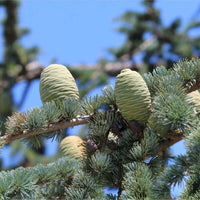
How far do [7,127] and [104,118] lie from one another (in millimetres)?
209

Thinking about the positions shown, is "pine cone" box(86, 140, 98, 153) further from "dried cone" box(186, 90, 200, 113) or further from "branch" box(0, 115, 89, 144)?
"dried cone" box(186, 90, 200, 113)

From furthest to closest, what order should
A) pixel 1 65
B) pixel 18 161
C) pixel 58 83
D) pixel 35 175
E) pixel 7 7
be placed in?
pixel 1 65 < pixel 7 7 < pixel 18 161 < pixel 58 83 < pixel 35 175

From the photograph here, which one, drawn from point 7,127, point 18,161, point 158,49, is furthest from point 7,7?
point 7,127

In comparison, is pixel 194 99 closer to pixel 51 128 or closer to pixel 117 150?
pixel 117 150

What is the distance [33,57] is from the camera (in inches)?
183

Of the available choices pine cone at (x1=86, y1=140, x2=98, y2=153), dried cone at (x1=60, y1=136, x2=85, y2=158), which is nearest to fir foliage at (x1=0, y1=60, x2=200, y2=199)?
pine cone at (x1=86, y1=140, x2=98, y2=153)

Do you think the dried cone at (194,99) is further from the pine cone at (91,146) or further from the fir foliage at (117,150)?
the pine cone at (91,146)

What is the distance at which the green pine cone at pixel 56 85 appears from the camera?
2.77ft

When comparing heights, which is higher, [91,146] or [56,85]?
[56,85]

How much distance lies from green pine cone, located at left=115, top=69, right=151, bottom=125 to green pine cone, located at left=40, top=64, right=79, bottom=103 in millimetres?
123

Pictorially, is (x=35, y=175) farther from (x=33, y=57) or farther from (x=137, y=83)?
(x=33, y=57)

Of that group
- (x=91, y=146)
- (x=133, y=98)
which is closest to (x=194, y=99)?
(x=133, y=98)

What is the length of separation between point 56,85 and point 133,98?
0.19 metres

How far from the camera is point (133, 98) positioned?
2.53 ft
